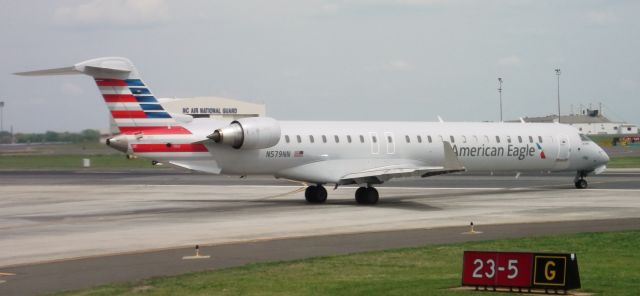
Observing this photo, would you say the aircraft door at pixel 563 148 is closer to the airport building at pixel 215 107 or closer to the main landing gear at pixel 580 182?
the main landing gear at pixel 580 182

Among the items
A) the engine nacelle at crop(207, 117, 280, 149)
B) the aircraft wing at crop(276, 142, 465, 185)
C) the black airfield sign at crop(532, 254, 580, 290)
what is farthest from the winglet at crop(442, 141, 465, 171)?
the black airfield sign at crop(532, 254, 580, 290)

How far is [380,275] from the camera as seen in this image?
627 inches

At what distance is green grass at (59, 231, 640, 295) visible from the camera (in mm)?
14195

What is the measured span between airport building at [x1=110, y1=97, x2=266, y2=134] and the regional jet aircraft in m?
69.0

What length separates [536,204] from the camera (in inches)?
A: 1281

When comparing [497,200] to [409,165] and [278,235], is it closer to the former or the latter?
[409,165]

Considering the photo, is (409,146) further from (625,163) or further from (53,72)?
(625,163)

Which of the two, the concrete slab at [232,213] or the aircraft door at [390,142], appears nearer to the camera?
the concrete slab at [232,213]

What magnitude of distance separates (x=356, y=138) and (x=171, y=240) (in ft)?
44.2

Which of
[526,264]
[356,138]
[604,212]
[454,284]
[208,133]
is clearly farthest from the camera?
[356,138]

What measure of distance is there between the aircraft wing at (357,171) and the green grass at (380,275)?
11.2 meters

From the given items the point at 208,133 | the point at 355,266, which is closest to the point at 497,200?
the point at 208,133

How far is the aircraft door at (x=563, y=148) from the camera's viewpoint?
1560 inches

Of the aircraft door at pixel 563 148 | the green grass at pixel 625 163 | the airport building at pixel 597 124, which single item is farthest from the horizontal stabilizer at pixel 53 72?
the airport building at pixel 597 124
